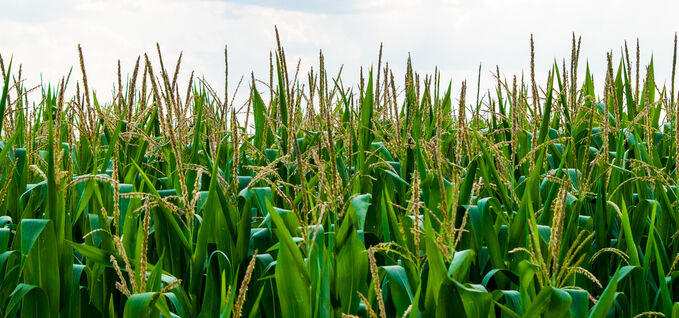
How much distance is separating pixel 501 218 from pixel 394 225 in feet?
1.52

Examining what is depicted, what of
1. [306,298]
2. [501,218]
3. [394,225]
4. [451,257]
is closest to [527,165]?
[501,218]

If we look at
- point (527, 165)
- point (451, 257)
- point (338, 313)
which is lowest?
point (338, 313)

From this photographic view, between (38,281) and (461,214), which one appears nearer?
(38,281)

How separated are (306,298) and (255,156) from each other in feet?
5.56

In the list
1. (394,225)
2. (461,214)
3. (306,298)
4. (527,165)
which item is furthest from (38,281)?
(527,165)

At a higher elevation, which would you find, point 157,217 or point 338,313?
point 157,217

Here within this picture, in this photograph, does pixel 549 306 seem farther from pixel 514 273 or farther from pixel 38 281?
pixel 38 281

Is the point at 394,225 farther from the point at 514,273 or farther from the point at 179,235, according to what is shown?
the point at 179,235

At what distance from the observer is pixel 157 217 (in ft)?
6.95

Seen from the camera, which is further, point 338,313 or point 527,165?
point 527,165

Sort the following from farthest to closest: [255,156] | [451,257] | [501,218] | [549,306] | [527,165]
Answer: [255,156], [527,165], [501,218], [451,257], [549,306]

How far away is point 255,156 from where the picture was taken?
337 centimetres

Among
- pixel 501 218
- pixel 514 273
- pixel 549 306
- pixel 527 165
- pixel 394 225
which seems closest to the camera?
pixel 549 306

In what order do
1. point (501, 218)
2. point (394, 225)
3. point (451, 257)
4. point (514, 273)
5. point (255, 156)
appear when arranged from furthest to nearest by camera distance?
point (255, 156) → point (501, 218) → point (394, 225) → point (514, 273) → point (451, 257)
